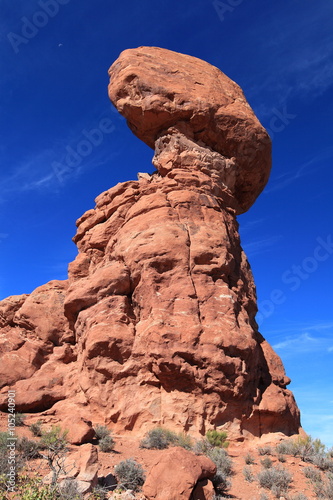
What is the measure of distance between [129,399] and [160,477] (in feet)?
20.6

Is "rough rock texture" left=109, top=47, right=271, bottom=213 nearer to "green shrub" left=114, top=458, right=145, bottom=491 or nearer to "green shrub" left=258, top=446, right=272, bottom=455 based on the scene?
"green shrub" left=258, top=446, right=272, bottom=455

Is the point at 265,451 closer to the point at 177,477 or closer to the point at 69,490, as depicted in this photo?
the point at 177,477

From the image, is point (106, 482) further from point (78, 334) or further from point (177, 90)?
point (177, 90)

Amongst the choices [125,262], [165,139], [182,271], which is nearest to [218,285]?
[182,271]

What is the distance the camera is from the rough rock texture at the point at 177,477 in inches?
273

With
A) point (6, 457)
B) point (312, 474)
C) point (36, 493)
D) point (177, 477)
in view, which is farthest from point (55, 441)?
point (312, 474)

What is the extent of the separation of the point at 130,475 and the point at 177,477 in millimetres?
1455

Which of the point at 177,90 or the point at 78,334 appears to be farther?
the point at 177,90

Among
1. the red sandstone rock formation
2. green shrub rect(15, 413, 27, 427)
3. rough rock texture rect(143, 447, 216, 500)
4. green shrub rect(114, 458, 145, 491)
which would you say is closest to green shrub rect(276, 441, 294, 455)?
the red sandstone rock formation

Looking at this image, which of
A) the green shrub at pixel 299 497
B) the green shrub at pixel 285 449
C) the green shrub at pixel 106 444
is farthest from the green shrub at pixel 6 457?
the green shrub at pixel 285 449

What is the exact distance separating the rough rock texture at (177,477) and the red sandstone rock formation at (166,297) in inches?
189

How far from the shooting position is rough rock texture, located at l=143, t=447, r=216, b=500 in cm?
693

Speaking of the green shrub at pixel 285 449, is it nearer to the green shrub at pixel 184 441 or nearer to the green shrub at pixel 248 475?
the green shrub at pixel 248 475

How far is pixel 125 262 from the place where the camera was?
15.9 m
